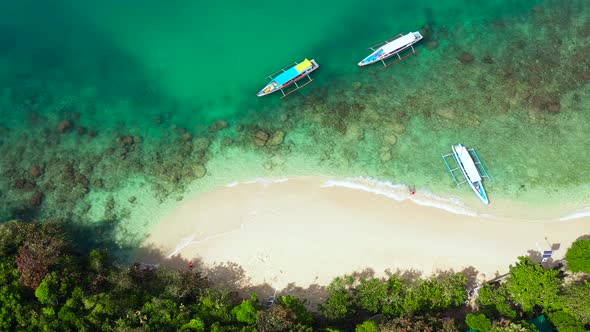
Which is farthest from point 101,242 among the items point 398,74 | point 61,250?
point 398,74

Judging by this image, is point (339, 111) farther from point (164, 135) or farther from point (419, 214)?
point (164, 135)

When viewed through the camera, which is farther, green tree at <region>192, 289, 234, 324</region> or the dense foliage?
green tree at <region>192, 289, 234, 324</region>

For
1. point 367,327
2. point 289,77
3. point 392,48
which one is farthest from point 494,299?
point 289,77

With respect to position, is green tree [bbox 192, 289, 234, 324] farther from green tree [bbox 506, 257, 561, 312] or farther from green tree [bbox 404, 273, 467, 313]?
green tree [bbox 506, 257, 561, 312]

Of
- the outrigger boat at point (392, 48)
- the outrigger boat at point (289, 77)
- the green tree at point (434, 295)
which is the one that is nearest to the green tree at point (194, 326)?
the green tree at point (434, 295)

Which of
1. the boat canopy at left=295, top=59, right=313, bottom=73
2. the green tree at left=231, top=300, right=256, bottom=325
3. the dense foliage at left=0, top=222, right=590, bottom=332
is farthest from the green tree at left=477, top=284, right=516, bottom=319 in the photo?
the boat canopy at left=295, top=59, right=313, bottom=73

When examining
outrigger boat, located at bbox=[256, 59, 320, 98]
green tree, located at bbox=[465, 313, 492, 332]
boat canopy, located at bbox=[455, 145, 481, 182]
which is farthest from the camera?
outrigger boat, located at bbox=[256, 59, 320, 98]

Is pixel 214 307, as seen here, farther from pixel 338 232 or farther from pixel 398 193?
pixel 398 193
